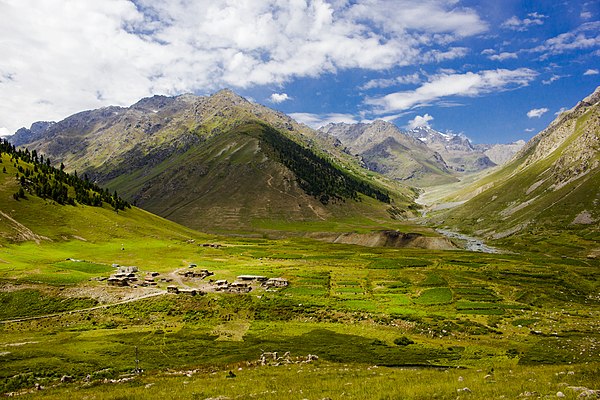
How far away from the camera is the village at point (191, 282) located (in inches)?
Answer: 2672

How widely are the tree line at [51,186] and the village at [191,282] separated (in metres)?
70.1

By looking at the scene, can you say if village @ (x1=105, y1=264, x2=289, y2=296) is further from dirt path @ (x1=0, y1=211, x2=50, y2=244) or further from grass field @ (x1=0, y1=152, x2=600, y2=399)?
dirt path @ (x1=0, y1=211, x2=50, y2=244)

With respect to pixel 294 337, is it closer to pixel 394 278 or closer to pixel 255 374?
pixel 255 374

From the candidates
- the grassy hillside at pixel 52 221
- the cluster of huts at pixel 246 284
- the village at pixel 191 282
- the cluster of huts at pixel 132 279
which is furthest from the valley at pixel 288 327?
the grassy hillside at pixel 52 221

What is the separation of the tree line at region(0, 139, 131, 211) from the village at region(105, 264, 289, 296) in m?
70.1

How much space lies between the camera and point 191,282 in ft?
259

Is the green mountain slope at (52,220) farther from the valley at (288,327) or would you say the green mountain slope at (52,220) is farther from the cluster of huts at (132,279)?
the cluster of huts at (132,279)

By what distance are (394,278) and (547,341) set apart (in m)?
46.5

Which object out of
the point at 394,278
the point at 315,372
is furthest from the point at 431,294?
the point at 315,372

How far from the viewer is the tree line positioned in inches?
5344

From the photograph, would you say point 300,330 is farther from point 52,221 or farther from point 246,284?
point 52,221

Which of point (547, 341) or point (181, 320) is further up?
point (547, 341)

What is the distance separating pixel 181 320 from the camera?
53.1m

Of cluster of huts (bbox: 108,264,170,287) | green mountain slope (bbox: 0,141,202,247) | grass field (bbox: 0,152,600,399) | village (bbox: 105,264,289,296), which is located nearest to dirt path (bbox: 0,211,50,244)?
green mountain slope (bbox: 0,141,202,247)
